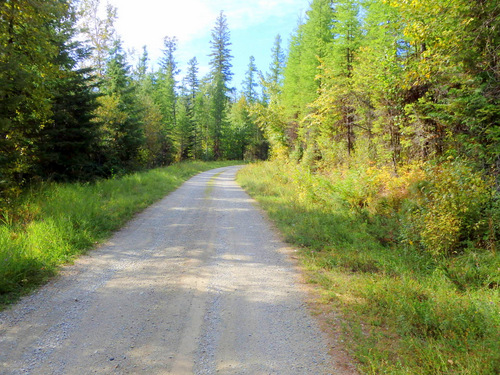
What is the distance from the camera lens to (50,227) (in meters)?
6.33

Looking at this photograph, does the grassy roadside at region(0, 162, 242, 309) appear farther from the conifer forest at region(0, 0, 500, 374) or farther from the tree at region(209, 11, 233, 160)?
the tree at region(209, 11, 233, 160)

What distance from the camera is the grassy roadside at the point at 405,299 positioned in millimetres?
2853

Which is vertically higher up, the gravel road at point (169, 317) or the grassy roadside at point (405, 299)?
the grassy roadside at point (405, 299)

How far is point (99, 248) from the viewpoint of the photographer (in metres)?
6.29

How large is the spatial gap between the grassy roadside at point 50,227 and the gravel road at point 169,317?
385mm

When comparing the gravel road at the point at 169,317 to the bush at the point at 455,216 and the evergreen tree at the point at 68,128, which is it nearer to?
the bush at the point at 455,216

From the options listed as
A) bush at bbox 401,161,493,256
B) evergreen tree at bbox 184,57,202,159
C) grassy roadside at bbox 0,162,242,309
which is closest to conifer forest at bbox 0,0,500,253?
bush at bbox 401,161,493,256

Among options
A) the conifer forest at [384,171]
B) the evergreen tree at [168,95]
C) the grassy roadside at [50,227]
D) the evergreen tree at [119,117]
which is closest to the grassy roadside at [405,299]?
the conifer forest at [384,171]

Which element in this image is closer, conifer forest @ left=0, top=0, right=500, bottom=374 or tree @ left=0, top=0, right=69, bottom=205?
conifer forest @ left=0, top=0, right=500, bottom=374

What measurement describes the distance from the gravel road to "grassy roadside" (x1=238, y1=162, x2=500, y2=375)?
1.71 ft

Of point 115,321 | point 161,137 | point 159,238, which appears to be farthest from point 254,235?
point 161,137

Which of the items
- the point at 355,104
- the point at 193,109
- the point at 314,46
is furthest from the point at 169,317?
the point at 193,109

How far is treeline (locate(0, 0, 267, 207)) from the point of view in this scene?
7789mm

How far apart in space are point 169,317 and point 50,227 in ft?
14.2
